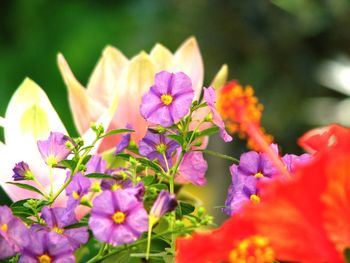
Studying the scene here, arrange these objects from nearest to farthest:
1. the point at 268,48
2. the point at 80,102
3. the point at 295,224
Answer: the point at 295,224 < the point at 80,102 < the point at 268,48

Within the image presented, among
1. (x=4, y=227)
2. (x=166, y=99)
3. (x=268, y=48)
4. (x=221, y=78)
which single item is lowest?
(x=4, y=227)

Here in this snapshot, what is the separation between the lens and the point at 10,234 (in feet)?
1.21

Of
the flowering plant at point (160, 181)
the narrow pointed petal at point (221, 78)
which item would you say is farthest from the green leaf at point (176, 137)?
the narrow pointed petal at point (221, 78)

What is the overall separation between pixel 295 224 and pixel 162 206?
77mm

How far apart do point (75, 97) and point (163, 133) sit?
0.51ft

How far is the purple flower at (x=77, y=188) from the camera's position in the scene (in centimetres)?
40

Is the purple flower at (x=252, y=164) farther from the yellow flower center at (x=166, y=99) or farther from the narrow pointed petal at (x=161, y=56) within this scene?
the narrow pointed petal at (x=161, y=56)

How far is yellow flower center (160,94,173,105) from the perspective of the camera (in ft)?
1.38

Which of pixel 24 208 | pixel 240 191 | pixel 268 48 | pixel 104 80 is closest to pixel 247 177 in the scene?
pixel 240 191

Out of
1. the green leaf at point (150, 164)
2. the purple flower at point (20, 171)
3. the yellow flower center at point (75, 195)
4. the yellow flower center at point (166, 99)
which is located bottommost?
the yellow flower center at point (75, 195)

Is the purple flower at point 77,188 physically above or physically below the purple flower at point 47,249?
above

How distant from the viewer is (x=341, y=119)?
110 inches

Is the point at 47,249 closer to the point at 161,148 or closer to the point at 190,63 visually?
the point at 161,148

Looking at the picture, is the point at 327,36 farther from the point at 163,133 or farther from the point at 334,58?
the point at 163,133
